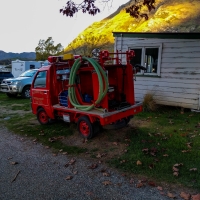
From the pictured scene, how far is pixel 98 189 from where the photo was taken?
384 centimetres

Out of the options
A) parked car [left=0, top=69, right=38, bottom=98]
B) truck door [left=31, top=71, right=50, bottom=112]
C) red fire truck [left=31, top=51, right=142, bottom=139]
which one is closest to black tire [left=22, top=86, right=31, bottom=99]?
parked car [left=0, top=69, right=38, bottom=98]

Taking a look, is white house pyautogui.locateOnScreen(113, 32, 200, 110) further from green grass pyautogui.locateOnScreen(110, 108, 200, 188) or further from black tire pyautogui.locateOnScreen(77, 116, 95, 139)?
black tire pyautogui.locateOnScreen(77, 116, 95, 139)

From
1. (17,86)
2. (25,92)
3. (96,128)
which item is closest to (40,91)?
(96,128)

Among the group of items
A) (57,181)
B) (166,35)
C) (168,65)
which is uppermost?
(166,35)

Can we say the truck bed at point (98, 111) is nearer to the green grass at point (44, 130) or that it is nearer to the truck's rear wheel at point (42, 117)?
the green grass at point (44, 130)

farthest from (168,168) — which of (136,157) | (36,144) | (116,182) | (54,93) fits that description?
(54,93)

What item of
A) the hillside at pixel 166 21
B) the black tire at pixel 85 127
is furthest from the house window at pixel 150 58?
the hillside at pixel 166 21

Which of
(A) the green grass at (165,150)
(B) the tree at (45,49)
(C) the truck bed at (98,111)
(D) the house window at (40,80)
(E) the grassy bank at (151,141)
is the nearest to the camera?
(A) the green grass at (165,150)

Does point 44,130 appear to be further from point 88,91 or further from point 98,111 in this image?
point 98,111

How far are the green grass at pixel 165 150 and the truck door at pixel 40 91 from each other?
262cm

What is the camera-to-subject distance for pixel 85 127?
6207 mm

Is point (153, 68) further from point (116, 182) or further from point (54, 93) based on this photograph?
point (116, 182)

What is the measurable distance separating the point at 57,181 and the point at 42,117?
3.84 meters

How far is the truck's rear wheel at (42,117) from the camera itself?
24.7 ft
